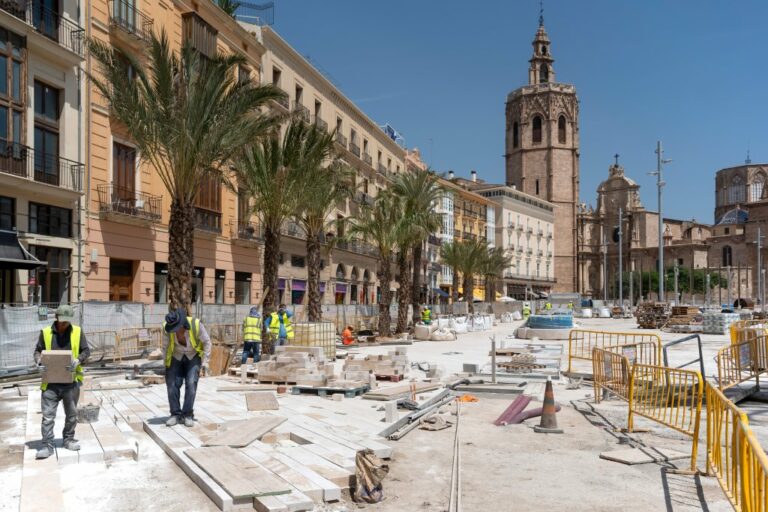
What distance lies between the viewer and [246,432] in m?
8.21

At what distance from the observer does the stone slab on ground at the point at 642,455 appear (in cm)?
766

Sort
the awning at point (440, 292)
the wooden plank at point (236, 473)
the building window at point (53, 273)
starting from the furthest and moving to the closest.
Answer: the awning at point (440, 292), the building window at point (53, 273), the wooden plank at point (236, 473)

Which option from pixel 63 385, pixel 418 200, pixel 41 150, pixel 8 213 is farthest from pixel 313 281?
pixel 63 385

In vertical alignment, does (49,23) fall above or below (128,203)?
above

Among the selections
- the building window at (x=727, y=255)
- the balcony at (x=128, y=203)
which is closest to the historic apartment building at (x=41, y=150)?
the balcony at (x=128, y=203)

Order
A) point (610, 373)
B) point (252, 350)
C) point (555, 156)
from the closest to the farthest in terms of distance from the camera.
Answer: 1. point (610, 373)
2. point (252, 350)
3. point (555, 156)

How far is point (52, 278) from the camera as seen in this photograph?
843 inches

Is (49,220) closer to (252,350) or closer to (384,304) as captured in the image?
(252,350)

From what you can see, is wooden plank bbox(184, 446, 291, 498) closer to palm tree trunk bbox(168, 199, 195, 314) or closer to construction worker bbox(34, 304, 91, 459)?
construction worker bbox(34, 304, 91, 459)

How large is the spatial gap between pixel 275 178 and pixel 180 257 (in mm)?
5511

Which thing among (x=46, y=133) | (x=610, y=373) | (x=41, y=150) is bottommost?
(x=610, y=373)

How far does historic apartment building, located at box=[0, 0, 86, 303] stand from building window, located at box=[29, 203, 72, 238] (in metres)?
0.03

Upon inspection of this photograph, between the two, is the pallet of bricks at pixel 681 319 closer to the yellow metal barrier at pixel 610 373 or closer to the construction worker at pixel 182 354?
the yellow metal barrier at pixel 610 373

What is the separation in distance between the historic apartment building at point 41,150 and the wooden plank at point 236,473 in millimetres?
13588
